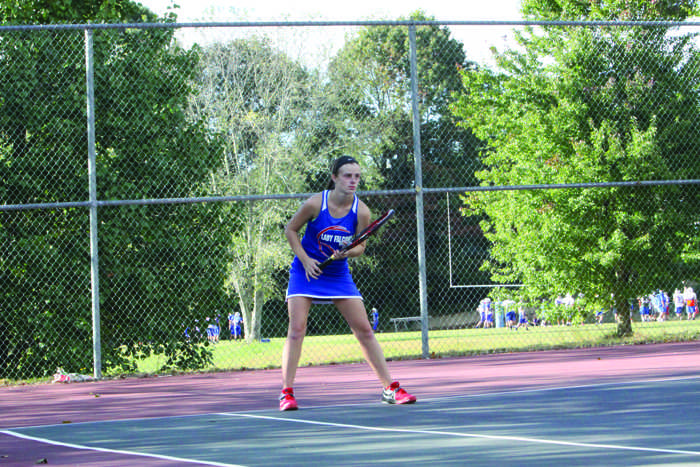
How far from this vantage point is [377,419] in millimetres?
A: 5371

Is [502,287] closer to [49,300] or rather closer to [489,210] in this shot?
[489,210]

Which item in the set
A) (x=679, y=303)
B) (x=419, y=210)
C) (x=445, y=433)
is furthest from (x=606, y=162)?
(x=679, y=303)

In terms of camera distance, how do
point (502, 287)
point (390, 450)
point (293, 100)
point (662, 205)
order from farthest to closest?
point (293, 100) → point (502, 287) → point (662, 205) → point (390, 450)

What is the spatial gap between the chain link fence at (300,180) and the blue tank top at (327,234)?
11.3ft

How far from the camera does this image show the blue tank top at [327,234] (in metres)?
5.93

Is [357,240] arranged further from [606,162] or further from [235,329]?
[606,162]

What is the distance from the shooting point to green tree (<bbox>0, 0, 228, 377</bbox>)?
965cm

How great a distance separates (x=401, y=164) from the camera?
16609mm

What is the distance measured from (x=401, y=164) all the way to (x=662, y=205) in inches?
204

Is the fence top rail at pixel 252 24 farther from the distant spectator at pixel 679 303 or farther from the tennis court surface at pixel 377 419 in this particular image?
the distant spectator at pixel 679 303

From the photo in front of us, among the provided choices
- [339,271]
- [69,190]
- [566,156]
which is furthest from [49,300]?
[566,156]

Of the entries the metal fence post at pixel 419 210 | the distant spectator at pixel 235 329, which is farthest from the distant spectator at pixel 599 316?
the distant spectator at pixel 235 329

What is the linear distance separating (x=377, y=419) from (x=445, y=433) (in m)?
0.80

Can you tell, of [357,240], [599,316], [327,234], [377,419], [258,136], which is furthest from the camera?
[258,136]
